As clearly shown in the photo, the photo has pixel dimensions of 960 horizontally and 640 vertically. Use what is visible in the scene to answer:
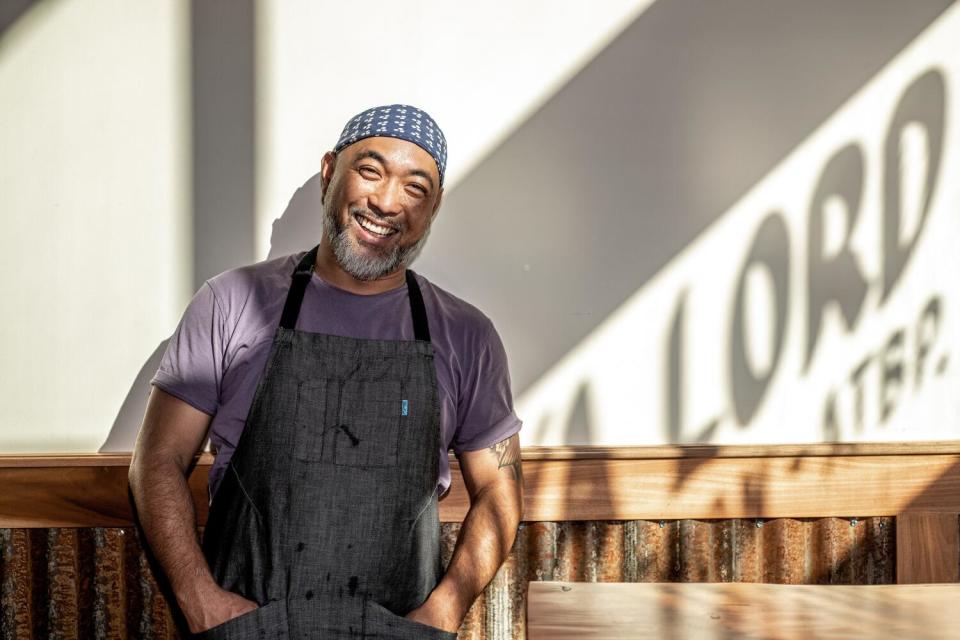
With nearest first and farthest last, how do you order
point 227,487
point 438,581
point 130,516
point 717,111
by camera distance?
point 227,487 → point 438,581 → point 130,516 → point 717,111

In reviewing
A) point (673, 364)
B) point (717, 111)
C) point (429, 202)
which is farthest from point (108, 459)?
point (717, 111)

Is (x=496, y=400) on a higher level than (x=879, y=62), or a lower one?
lower

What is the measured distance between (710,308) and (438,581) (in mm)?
1009

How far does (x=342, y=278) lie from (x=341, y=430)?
37 cm

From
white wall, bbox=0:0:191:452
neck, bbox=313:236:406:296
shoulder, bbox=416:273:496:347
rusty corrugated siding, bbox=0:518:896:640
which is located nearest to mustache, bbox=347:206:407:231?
neck, bbox=313:236:406:296

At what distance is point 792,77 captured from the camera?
231 centimetres

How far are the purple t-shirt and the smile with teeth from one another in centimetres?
16

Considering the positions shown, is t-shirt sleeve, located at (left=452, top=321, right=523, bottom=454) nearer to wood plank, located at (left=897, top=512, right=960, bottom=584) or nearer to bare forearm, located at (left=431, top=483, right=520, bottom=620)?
bare forearm, located at (left=431, top=483, right=520, bottom=620)

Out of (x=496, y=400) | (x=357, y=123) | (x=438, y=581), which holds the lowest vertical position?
(x=438, y=581)

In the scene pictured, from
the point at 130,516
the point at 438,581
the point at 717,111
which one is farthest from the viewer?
the point at 717,111

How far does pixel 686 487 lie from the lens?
88.7 inches

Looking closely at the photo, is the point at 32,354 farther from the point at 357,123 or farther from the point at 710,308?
the point at 710,308

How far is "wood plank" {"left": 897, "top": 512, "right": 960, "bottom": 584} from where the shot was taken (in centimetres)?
227

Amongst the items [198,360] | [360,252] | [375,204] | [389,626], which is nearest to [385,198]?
[375,204]
